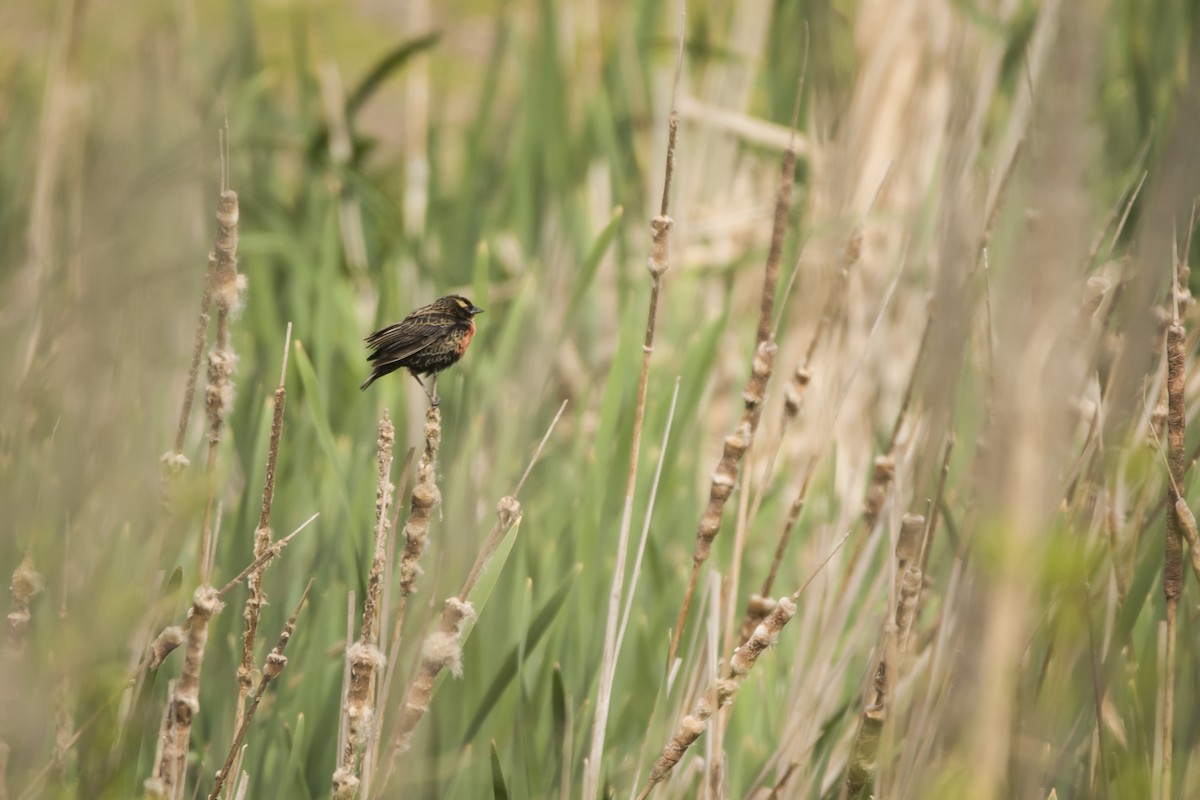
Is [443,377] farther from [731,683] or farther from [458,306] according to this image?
[731,683]

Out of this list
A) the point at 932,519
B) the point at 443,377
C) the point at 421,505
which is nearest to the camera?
the point at 421,505

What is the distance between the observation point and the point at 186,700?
28.4 inches

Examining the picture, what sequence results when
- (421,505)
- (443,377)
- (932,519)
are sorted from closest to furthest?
(421,505) → (932,519) → (443,377)

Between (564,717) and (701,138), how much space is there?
5.07ft

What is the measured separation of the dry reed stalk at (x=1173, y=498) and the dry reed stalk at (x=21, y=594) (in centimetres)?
77

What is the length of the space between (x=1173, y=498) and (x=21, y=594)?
812 mm

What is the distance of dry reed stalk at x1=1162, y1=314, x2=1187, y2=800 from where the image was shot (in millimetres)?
823

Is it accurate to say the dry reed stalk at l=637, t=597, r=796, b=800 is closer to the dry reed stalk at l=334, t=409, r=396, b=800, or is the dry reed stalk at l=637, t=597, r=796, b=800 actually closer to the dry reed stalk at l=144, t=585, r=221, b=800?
the dry reed stalk at l=334, t=409, r=396, b=800

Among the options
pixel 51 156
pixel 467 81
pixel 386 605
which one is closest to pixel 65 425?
pixel 386 605

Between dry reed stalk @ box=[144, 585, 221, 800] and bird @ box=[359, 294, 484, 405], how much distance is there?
0.54ft

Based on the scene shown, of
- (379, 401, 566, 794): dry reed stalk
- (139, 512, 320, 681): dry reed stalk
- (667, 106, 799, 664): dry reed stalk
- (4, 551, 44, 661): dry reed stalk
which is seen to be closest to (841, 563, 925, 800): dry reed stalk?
(667, 106, 799, 664): dry reed stalk

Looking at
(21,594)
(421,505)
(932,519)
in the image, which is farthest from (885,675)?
(21,594)

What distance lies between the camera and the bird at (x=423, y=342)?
0.74 m

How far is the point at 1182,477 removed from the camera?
2.87 ft
